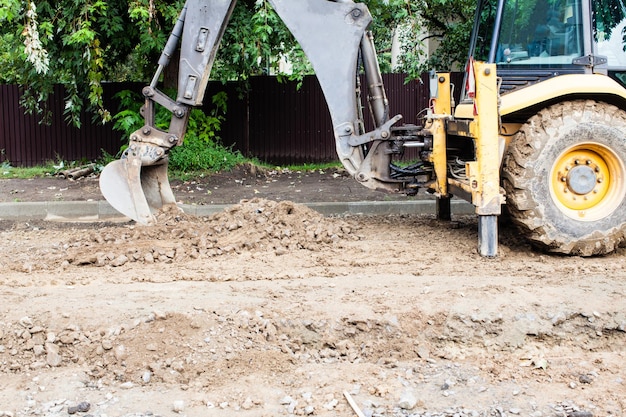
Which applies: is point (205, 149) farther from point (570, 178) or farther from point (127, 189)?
point (570, 178)

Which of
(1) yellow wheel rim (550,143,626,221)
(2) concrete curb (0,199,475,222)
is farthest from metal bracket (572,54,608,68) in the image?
(2) concrete curb (0,199,475,222)

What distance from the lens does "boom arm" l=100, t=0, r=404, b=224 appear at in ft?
25.6

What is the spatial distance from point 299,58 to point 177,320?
658 cm

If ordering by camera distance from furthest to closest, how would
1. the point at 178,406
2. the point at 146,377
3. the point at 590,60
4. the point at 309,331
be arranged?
the point at 590,60
the point at 309,331
the point at 146,377
the point at 178,406

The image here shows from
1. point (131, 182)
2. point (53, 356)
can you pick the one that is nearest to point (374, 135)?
point (131, 182)

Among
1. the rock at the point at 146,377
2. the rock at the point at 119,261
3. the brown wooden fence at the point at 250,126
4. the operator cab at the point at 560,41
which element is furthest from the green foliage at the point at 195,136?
the rock at the point at 146,377

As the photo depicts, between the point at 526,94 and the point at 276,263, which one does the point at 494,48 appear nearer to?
the point at 526,94

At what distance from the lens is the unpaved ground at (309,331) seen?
455cm

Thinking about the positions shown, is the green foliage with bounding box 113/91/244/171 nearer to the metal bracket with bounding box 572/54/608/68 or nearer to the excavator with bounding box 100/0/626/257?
the excavator with bounding box 100/0/626/257

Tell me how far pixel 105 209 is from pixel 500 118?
5.60 metres

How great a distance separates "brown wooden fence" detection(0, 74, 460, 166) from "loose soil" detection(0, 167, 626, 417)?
23.5ft

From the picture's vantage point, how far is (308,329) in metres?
5.39

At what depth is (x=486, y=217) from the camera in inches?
276

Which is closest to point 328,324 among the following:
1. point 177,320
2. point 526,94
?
point 177,320
